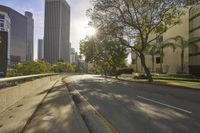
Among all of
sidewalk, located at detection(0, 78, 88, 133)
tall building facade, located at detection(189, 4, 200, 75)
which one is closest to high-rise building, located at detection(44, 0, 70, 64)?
tall building facade, located at detection(189, 4, 200, 75)

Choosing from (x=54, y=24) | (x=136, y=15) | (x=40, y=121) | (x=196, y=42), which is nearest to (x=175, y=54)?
(x=196, y=42)

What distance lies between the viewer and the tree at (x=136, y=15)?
135ft

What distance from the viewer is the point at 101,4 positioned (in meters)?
42.0

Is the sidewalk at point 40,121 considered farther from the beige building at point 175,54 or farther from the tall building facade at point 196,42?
the beige building at point 175,54

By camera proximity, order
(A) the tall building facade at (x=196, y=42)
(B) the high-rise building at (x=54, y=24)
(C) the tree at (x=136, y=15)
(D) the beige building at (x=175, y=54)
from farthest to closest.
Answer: (B) the high-rise building at (x=54, y=24), (D) the beige building at (x=175, y=54), (A) the tall building facade at (x=196, y=42), (C) the tree at (x=136, y=15)

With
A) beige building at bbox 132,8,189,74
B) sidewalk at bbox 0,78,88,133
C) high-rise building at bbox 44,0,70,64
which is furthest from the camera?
high-rise building at bbox 44,0,70,64

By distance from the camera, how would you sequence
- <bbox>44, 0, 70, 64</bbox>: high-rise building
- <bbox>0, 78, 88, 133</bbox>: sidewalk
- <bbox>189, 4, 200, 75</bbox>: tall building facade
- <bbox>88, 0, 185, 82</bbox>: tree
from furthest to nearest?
<bbox>44, 0, 70, 64</bbox>: high-rise building < <bbox>189, 4, 200, 75</bbox>: tall building facade < <bbox>88, 0, 185, 82</bbox>: tree < <bbox>0, 78, 88, 133</bbox>: sidewalk

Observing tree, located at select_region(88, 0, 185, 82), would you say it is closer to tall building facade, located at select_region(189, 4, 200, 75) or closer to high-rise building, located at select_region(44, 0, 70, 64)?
tall building facade, located at select_region(189, 4, 200, 75)

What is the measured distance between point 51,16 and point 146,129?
184456 mm

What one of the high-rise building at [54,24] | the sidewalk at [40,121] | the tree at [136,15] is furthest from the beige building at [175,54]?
the high-rise building at [54,24]

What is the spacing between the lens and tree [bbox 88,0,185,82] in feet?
135

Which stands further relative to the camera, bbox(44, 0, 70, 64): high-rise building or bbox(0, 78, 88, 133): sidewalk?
bbox(44, 0, 70, 64): high-rise building

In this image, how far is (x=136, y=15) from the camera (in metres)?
42.2

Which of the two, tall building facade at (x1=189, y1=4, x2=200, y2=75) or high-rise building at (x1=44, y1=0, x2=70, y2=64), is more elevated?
high-rise building at (x1=44, y1=0, x2=70, y2=64)
